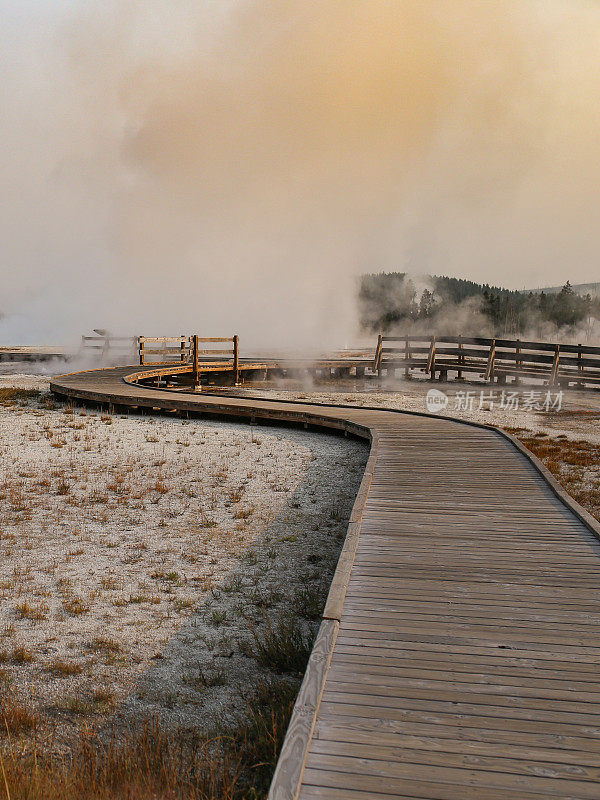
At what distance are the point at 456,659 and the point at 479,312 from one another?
453 ft

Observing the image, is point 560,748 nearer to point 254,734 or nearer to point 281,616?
point 254,734

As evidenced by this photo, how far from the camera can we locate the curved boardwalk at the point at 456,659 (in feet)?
10.4

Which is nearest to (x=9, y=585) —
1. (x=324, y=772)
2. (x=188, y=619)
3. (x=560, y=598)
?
(x=188, y=619)

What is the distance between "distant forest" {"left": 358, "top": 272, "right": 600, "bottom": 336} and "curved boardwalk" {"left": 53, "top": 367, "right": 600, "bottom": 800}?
354 feet

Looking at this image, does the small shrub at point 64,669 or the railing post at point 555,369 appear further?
the railing post at point 555,369

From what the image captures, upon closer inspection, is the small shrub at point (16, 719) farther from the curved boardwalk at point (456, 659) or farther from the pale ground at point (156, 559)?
the curved boardwalk at point (456, 659)

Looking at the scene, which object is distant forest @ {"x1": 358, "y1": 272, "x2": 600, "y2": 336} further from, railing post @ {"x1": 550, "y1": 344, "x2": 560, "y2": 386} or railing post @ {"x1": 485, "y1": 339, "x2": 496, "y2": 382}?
railing post @ {"x1": 550, "y1": 344, "x2": 560, "y2": 386}

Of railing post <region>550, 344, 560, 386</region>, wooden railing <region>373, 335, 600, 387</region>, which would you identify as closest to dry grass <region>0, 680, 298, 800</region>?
wooden railing <region>373, 335, 600, 387</region>

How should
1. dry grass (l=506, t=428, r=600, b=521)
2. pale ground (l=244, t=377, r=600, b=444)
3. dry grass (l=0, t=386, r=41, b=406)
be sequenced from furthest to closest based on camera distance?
dry grass (l=0, t=386, r=41, b=406)
pale ground (l=244, t=377, r=600, b=444)
dry grass (l=506, t=428, r=600, b=521)

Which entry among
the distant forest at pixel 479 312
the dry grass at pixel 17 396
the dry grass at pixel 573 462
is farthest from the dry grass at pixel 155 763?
the distant forest at pixel 479 312

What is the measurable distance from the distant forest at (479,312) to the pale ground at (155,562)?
10388 centimetres

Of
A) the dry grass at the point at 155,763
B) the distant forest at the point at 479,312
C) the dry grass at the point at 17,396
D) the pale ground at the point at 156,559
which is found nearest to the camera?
the dry grass at the point at 155,763

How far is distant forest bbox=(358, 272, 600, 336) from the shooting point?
12425 centimetres

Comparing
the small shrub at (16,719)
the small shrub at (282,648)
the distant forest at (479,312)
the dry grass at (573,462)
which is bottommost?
the small shrub at (16,719)
